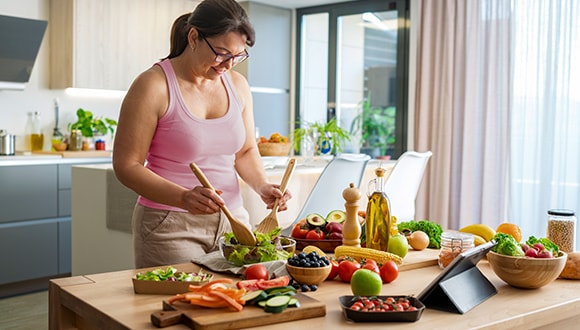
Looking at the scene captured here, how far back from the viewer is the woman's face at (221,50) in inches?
76.0

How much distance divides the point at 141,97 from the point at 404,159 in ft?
5.79

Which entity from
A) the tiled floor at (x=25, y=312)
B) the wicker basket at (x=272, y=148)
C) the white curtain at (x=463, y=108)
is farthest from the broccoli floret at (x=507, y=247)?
the white curtain at (x=463, y=108)

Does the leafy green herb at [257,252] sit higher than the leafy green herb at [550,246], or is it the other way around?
the leafy green herb at [550,246]

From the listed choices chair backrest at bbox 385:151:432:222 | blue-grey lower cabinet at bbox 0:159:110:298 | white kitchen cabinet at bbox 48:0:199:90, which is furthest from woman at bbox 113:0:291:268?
white kitchen cabinet at bbox 48:0:199:90

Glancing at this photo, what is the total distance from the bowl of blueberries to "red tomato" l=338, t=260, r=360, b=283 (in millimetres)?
73

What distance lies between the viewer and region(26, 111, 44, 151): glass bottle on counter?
210 inches

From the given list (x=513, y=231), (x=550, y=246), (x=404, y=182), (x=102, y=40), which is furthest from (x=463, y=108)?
(x=550, y=246)

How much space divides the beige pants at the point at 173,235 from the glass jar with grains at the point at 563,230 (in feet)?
3.11

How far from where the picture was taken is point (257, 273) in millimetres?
1561

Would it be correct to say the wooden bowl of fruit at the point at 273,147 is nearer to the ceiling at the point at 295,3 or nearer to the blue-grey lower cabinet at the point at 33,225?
the blue-grey lower cabinet at the point at 33,225

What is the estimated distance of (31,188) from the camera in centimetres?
471

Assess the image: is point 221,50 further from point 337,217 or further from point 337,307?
point 337,307

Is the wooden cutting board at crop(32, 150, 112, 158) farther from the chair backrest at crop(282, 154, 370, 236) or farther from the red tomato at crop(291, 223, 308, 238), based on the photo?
the red tomato at crop(291, 223, 308, 238)

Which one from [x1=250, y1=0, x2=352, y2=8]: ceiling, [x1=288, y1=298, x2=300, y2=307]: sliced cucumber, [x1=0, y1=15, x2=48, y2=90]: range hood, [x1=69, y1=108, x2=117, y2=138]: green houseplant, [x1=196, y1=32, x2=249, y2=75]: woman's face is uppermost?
[x1=250, y1=0, x2=352, y2=8]: ceiling
